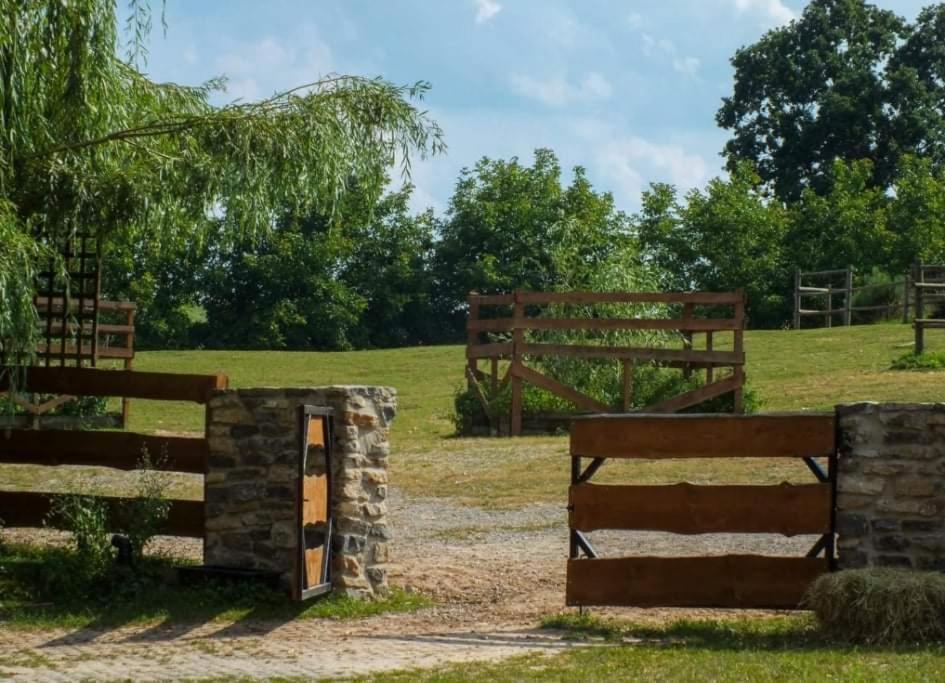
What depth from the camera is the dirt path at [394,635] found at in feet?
27.6

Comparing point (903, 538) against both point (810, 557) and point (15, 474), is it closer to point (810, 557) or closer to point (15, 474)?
point (810, 557)

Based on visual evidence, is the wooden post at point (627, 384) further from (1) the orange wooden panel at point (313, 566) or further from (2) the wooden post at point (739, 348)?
(1) the orange wooden panel at point (313, 566)

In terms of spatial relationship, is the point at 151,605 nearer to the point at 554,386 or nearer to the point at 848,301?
the point at 554,386

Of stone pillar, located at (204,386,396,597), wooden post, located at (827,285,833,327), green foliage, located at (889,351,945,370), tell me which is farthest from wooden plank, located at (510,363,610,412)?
wooden post, located at (827,285,833,327)

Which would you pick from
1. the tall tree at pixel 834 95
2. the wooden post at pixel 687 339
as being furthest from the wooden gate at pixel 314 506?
the tall tree at pixel 834 95

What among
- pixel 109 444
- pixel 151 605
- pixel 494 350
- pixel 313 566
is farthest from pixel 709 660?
pixel 494 350

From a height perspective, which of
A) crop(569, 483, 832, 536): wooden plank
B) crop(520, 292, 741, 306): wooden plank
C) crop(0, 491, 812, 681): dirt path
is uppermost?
crop(520, 292, 741, 306): wooden plank

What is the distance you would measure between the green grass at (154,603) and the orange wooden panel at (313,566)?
227 mm

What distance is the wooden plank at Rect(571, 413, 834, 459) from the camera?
9617 mm

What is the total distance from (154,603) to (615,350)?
11.6 meters

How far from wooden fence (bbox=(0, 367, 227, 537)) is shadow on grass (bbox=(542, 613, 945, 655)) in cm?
313

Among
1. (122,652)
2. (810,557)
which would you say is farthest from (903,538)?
(122,652)

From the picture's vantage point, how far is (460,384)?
2881 cm

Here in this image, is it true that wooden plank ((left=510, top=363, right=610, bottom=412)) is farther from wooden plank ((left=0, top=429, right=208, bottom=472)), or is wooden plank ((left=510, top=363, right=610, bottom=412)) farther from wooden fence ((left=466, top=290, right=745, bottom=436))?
wooden plank ((left=0, top=429, right=208, bottom=472))
